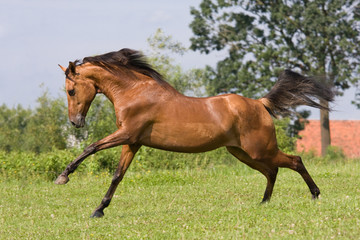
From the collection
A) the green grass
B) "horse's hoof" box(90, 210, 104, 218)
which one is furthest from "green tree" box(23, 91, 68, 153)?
"horse's hoof" box(90, 210, 104, 218)

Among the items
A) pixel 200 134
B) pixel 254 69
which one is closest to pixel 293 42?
pixel 254 69

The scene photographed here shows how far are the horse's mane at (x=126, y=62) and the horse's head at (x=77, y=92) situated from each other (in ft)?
1.08

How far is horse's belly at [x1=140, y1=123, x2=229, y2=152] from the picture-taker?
26.4 feet

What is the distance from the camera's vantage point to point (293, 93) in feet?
31.0

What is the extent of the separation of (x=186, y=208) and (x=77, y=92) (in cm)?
269

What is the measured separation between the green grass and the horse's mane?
223 centimetres

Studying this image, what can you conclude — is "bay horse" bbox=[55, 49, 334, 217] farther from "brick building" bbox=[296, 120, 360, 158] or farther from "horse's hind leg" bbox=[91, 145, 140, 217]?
"brick building" bbox=[296, 120, 360, 158]

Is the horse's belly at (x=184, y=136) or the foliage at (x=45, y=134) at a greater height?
the horse's belly at (x=184, y=136)

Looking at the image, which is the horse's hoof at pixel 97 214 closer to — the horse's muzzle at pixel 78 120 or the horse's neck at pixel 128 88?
the horse's muzzle at pixel 78 120

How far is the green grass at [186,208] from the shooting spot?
6836 millimetres

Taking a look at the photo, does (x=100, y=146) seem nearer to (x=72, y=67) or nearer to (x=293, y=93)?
(x=72, y=67)

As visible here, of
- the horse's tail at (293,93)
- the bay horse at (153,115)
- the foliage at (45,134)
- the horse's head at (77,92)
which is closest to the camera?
the bay horse at (153,115)

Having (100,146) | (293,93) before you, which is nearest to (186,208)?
(100,146)

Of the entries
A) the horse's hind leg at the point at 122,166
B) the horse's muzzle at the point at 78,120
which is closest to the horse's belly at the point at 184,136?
the horse's hind leg at the point at 122,166
